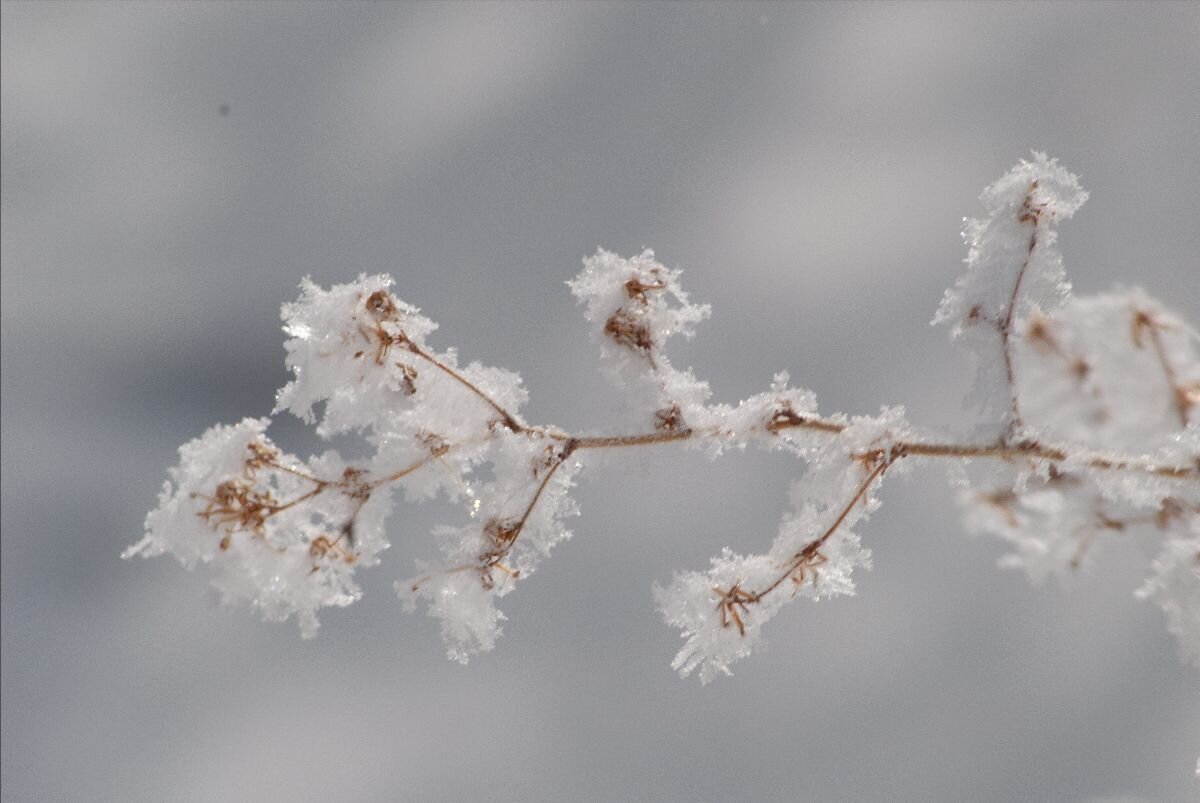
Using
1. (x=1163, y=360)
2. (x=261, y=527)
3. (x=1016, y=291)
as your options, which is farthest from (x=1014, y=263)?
(x=261, y=527)

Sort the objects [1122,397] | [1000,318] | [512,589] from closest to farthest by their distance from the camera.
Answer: [1122,397] → [1000,318] → [512,589]

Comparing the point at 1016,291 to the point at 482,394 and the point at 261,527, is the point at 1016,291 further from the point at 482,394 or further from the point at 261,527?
the point at 261,527

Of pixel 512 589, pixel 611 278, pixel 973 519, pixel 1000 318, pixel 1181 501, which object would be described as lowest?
pixel 973 519

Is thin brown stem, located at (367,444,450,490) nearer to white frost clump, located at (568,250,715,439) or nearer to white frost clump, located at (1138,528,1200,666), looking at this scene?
white frost clump, located at (568,250,715,439)

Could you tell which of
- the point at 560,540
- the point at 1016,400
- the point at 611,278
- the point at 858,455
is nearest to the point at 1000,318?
the point at 1016,400

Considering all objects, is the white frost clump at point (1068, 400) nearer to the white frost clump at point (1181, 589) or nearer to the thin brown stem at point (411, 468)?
the white frost clump at point (1181, 589)

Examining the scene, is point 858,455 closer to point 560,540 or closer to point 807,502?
point 807,502

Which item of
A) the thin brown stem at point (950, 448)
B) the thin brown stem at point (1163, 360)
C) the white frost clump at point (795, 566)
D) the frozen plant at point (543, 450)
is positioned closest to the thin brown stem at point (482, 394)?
the frozen plant at point (543, 450)

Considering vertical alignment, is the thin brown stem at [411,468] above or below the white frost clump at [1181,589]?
above
